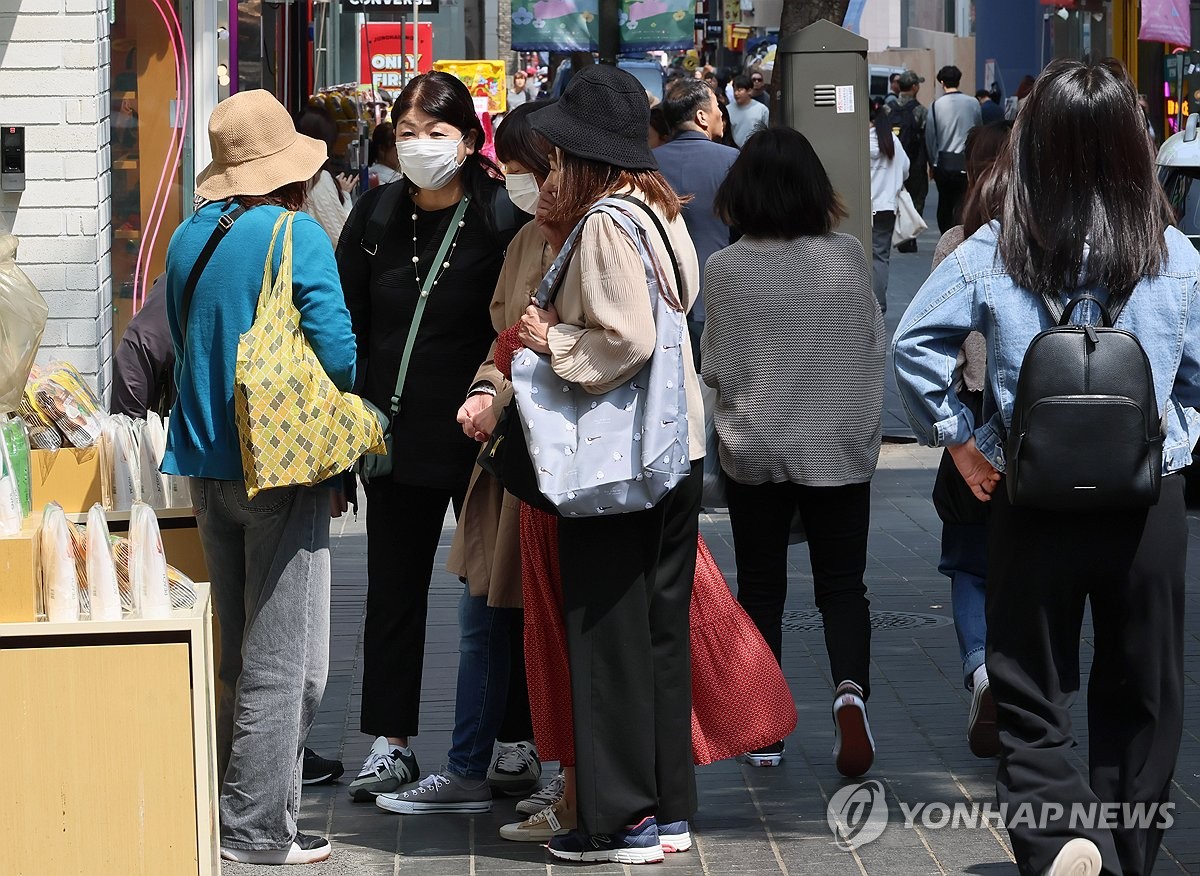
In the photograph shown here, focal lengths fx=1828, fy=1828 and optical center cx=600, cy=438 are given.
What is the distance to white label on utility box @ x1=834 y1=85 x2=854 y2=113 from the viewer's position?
10.4m

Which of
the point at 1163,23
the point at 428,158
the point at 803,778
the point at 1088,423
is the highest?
the point at 1163,23

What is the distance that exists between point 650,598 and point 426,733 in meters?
1.62

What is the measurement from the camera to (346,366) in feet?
15.0

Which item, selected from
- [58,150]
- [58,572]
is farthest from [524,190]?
[58,150]

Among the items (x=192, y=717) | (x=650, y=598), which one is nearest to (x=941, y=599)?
(x=650, y=598)

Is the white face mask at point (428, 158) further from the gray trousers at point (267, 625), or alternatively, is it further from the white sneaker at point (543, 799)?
the white sneaker at point (543, 799)

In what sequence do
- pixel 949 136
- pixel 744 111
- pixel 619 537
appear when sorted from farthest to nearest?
pixel 949 136 < pixel 744 111 < pixel 619 537

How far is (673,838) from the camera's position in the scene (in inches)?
187

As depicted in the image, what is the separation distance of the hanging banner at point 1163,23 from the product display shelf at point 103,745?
13.0m

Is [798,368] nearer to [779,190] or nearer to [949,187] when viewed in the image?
[779,190]

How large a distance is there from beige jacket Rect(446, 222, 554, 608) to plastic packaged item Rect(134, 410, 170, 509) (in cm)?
82

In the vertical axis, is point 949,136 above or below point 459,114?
above

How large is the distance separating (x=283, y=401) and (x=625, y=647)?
1.02 m

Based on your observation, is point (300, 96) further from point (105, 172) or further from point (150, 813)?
point (150, 813)
